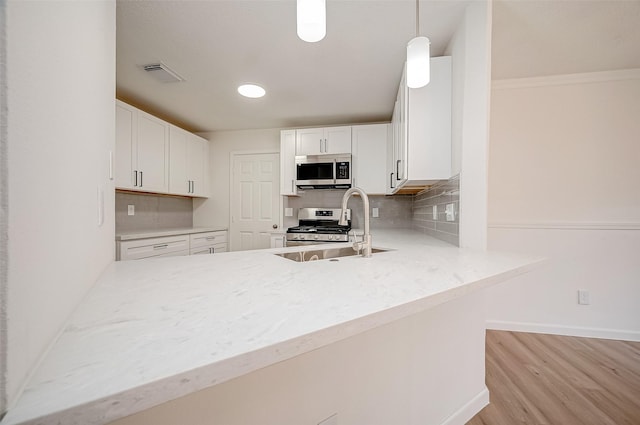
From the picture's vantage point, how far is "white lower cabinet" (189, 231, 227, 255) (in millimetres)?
3236

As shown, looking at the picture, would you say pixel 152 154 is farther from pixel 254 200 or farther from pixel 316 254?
pixel 316 254

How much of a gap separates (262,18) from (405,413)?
7.63 ft

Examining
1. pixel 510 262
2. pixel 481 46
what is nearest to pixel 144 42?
pixel 481 46

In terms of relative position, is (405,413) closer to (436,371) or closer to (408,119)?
(436,371)

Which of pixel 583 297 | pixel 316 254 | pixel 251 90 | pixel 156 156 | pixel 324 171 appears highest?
pixel 251 90

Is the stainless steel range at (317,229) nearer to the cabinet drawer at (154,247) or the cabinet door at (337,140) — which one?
the cabinet door at (337,140)

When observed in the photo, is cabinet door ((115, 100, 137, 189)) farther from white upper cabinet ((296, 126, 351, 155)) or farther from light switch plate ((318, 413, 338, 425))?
light switch plate ((318, 413, 338, 425))

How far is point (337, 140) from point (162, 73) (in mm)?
1961

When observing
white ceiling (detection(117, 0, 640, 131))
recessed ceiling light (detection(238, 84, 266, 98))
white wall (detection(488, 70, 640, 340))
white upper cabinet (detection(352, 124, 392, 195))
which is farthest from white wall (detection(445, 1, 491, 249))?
recessed ceiling light (detection(238, 84, 266, 98))

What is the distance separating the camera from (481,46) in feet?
4.99

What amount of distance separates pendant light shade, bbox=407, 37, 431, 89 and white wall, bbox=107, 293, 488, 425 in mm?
1071

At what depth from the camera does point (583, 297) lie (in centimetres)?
241

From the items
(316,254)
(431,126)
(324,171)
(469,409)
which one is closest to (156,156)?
(324,171)

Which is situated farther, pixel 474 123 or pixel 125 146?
pixel 125 146
